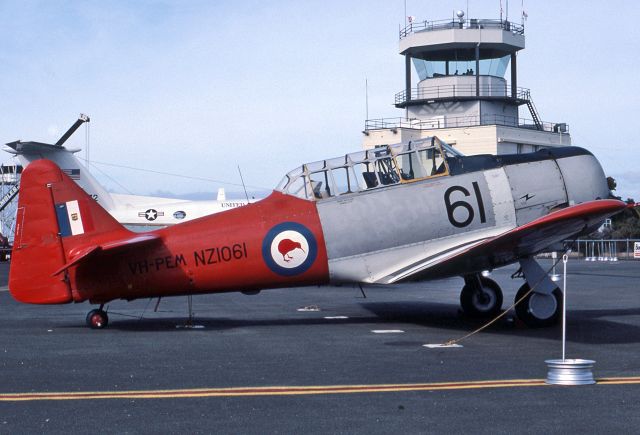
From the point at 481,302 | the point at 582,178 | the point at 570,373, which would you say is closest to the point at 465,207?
the point at 582,178

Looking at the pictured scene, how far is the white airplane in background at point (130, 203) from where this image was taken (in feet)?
114

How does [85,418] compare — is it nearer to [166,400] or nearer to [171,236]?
[166,400]

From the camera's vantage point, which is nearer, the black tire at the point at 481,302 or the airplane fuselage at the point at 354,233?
the airplane fuselage at the point at 354,233

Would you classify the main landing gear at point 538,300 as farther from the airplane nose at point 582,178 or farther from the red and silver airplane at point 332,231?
the airplane nose at point 582,178

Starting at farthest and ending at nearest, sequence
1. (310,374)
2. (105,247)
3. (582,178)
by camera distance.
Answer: (582,178)
(105,247)
(310,374)

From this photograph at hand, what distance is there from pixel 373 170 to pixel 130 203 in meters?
24.3

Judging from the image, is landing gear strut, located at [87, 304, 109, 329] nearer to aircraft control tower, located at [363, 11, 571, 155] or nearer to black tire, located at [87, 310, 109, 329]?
black tire, located at [87, 310, 109, 329]

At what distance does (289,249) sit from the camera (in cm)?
1330

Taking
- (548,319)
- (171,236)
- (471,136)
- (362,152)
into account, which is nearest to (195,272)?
→ (171,236)

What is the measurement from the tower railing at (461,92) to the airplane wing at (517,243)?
134 ft

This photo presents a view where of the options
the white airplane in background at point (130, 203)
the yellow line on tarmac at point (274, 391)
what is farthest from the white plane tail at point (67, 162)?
the yellow line on tarmac at point (274, 391)

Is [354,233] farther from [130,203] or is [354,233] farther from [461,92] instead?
[461,92]

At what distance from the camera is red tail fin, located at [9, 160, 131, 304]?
43.2 feet

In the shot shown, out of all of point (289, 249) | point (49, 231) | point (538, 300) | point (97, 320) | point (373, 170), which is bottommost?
point (97, 320)
